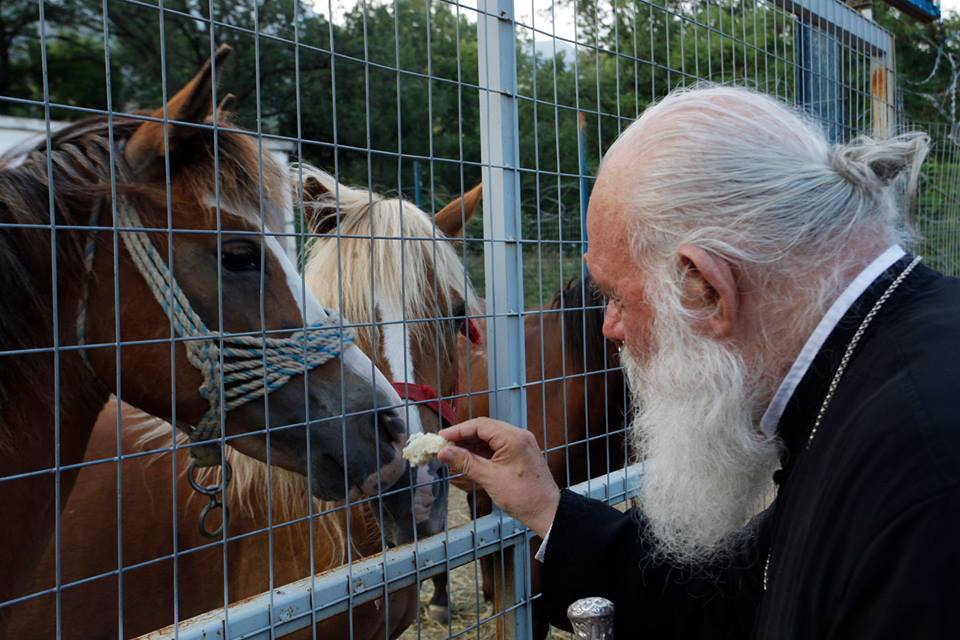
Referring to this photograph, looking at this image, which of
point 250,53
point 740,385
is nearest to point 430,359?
point 740,385

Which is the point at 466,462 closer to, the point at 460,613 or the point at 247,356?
the point at 247,356

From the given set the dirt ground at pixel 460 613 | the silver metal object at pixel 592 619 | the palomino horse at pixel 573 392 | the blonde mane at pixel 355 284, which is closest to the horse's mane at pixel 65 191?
the blonde mane at pixel 355 284

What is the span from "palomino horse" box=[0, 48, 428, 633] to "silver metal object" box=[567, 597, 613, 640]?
2.13 ft

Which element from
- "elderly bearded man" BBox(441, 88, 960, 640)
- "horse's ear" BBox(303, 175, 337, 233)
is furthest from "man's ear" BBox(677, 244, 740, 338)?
"horse's ear" BBox(303, 175, 337, 233)

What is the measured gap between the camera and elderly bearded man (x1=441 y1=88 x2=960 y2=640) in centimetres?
95

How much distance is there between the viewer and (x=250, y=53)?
44.5 ft

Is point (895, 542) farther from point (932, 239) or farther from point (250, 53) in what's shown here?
point (250, 53)

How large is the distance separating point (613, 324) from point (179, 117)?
1006 mm

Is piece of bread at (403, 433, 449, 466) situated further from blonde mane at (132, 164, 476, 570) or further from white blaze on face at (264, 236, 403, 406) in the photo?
blonde mane at (132, 164, 476, 570)

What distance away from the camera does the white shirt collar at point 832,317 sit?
1.22 metres

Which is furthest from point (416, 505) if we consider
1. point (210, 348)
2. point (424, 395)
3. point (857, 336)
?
point (857, 336)

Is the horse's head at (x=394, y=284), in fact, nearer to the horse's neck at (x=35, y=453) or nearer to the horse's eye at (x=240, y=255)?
the horse's eye at (x=240, y=255)

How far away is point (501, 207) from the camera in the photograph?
6.95ft

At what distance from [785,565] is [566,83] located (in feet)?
24.8
